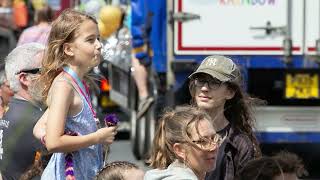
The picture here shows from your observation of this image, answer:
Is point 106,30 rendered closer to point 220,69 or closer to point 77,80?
point 220,69

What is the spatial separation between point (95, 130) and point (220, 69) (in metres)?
0.62

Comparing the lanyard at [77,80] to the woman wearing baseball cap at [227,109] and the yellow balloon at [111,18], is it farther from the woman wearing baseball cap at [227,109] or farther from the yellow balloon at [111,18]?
the yellow balloon at [111,18]

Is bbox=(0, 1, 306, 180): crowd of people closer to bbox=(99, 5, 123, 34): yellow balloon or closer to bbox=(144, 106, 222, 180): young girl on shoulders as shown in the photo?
bbox=(144, 106, 222, 180): young girl on shoulders

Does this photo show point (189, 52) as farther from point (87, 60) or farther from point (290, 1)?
point (87, 60)

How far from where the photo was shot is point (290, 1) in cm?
1003

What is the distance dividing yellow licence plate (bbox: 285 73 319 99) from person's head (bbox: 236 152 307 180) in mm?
5910

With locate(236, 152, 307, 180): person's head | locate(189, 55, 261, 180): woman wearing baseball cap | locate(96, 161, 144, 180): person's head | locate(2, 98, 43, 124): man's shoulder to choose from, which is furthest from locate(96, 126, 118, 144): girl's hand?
locate(2, 98, 43, 124): man's shoulder

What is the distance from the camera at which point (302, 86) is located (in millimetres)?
9977

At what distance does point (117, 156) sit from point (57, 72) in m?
7.92

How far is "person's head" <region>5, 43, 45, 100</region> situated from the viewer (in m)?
5.48

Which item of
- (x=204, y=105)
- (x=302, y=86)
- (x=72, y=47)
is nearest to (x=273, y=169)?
(x=204, y=105)

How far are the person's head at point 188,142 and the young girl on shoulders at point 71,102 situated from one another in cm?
38

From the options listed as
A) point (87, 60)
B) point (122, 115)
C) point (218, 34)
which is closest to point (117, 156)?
point (122, 115)

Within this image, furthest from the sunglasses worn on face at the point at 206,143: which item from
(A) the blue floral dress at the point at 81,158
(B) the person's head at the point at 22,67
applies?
(B) the person's head at the point at 22,67
